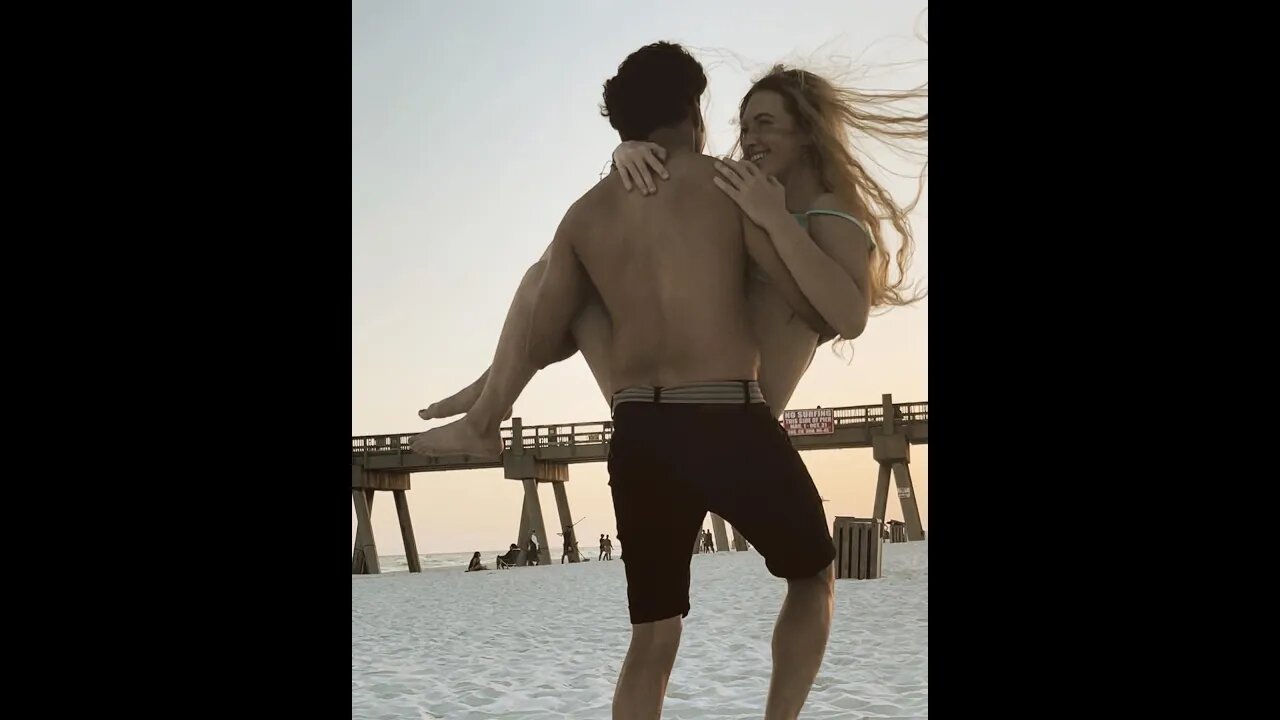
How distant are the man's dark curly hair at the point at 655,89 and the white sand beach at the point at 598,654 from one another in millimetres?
2254

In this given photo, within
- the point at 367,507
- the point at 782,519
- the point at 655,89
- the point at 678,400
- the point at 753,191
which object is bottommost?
the point at 367,507

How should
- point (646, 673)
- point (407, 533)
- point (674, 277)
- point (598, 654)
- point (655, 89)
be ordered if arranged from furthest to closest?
point (407, 533)
point (598, 654)
point (655, 89)
point (674, 277)
point (646, 673)

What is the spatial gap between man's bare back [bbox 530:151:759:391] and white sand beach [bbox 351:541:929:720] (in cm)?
180

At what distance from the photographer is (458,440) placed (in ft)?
10.0

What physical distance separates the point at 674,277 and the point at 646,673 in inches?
39.0

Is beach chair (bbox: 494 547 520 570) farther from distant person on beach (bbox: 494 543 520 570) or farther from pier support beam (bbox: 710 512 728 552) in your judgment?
pier support beam (bbox: 710 512 728 552)

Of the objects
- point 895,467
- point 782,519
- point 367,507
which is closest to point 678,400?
point 782,519

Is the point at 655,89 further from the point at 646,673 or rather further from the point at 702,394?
the point at 646,673

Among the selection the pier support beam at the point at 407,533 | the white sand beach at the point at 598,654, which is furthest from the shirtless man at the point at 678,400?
the pier support beam at the point at 407,533

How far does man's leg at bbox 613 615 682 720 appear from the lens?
2.64 m
